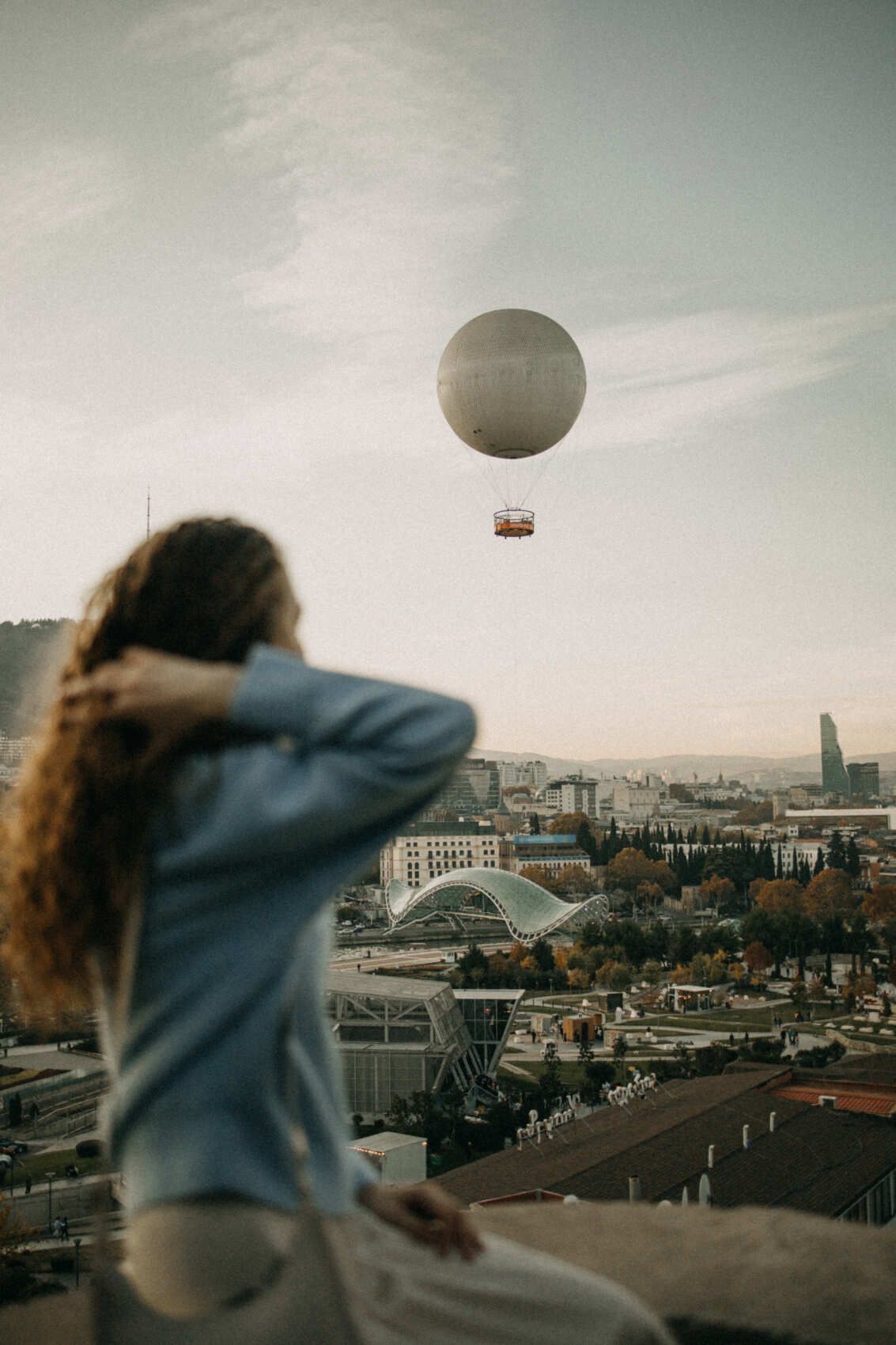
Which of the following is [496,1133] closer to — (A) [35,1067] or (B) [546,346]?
(A) [35,1067]

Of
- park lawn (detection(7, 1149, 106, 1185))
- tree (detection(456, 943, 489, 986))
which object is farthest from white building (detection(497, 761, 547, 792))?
park lawn (detection(7, 1149, 106, 1185))

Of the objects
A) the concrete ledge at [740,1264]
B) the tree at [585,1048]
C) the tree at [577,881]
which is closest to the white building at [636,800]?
the tree at [577,881]

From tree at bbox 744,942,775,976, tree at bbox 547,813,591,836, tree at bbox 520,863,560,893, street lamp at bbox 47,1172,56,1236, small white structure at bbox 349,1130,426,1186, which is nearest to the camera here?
street lamp at bbox 47,1172,56,1236

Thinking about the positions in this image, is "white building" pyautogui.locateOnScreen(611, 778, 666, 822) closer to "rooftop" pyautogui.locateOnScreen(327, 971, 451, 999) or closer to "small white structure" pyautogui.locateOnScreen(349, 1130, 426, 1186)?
"rooftop" pyautogui.locateOnScreen(327, 971, 451, 999)

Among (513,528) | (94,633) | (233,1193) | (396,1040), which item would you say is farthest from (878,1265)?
(513,528)

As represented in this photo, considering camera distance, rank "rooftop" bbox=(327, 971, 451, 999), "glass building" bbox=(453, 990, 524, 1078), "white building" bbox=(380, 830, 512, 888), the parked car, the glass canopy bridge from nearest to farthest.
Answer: the parked car
"rooftop" bbox=(327, 971, 451, 999)
"glass building" bbox=(453, 990, 524, 1078)
the glass canopy bridge
"white building" bbox=(380, 830, 512, 888)

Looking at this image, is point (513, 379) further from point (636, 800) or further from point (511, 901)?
point (636, 800)
